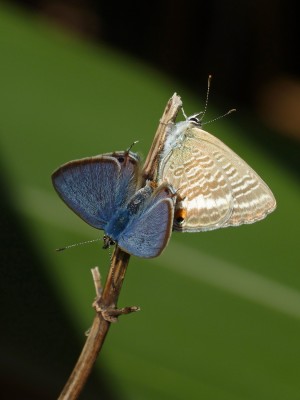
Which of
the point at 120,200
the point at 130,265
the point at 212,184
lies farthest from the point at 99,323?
the point at 130,265

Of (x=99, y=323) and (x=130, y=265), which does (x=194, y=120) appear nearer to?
(x=130, y=265)

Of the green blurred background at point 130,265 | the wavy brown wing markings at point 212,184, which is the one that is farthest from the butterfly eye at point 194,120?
the green blurred background at point 130,265

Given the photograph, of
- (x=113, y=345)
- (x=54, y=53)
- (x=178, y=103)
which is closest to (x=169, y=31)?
(x=54, y=53)

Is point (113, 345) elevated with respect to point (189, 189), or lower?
lower

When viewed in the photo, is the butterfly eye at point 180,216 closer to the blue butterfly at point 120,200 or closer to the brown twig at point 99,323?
the blue butterfly at point 120,200

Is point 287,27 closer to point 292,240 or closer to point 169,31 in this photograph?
point 169,31

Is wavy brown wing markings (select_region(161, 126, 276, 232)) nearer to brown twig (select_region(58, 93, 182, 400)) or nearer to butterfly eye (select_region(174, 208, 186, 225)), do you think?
butterfly eye (select_region(174, 208, 186, 225))
